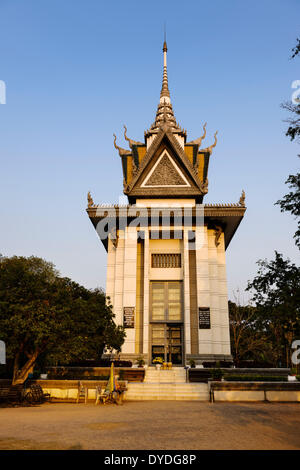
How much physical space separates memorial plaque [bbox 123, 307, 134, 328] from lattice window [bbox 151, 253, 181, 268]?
383 centimetres

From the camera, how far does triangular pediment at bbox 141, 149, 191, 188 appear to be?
3020 cm

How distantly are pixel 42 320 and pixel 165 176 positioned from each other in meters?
17.7

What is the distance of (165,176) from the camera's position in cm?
3044

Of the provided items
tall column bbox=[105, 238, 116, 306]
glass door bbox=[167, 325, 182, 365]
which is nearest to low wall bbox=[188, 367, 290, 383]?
glass door bbox=[167, 325, 182, 365]

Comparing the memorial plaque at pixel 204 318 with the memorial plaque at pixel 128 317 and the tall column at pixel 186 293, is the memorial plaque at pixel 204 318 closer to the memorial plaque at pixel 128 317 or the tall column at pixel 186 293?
the tall column at pixel 186 293

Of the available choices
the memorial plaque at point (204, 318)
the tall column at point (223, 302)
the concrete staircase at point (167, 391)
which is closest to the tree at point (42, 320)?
the concrete staircase at point (167, 391)

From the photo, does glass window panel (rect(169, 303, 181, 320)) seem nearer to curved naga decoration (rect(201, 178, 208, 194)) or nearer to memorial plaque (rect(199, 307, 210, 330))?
memorial plaque (rect(199, 307, 210, 330))

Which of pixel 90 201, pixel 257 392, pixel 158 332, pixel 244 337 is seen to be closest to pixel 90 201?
pixel 90 201

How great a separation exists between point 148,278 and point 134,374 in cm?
782

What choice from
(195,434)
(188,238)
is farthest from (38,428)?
(188,238)

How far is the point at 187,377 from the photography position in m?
20.6

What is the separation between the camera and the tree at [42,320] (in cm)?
1522

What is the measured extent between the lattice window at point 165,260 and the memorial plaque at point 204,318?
388cm
